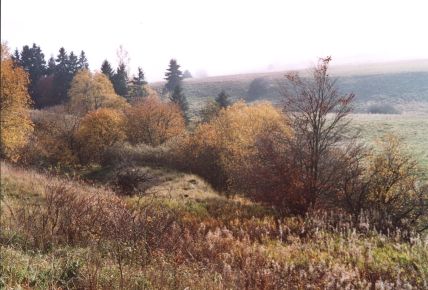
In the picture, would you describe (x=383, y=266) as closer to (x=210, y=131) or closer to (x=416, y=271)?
(x=416, y=271)

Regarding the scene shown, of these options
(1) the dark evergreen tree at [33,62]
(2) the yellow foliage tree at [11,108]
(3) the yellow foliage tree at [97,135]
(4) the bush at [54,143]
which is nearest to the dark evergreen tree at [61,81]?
(1) the dark evergreen tree at [33,62]

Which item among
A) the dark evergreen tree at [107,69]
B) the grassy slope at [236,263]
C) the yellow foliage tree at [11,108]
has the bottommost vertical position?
the grassy slope at [236,263]

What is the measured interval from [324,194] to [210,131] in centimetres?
1720

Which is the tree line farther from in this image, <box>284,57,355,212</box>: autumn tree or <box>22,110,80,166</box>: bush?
<box>284,57,355,212</box>: autumn tree

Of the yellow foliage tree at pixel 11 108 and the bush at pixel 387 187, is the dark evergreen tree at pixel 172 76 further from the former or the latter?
the bush at pixel 387 187

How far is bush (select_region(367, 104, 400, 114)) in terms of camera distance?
54.3m

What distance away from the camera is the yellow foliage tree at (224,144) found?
1134 inches

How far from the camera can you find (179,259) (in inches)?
301

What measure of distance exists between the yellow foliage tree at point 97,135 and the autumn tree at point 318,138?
26.7 metres

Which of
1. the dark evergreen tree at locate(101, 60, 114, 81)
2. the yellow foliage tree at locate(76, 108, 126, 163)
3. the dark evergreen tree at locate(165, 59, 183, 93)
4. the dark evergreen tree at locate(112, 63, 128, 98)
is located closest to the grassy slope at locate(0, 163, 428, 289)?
the yellow foliage tree at locate(76, 108, 126, 163)

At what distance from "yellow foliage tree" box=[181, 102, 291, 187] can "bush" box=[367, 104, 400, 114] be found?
25.7 m

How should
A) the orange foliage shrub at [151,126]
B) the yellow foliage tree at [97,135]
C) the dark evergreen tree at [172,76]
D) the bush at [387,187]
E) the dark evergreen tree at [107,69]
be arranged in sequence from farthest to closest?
the dark evergreen tree at [172,76]
the dark evergreen tree at [107,69]
the orange foliage shrub at [151,126]
the yellow foliage tree at [97,135]
the bush at [387,187]

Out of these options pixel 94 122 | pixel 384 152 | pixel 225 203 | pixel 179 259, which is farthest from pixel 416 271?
pixel 94 122

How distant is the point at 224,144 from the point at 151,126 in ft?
49.5
